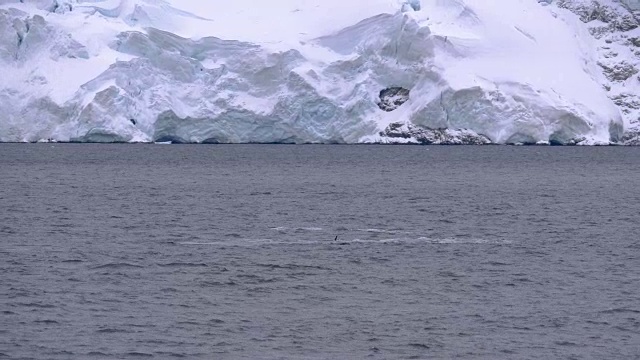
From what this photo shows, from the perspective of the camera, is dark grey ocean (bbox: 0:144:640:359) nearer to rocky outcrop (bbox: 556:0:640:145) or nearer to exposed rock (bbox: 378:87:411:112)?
exposed rock (bbox: 378:87:411:112)

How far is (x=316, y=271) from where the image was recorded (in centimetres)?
2333

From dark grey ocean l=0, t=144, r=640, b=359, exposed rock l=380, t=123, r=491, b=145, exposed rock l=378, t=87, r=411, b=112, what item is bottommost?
exposed rock l=380, t=123, r=491, b=145

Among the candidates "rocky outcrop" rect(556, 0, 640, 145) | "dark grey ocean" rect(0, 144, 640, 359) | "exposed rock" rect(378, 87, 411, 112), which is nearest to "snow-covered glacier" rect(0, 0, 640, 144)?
"exposed rock" rect(378, 87, 411, 112)

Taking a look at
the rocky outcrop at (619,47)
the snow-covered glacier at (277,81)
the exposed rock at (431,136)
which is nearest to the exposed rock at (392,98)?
the snow-covered glacier at (277,81)

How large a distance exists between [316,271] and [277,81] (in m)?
42.9

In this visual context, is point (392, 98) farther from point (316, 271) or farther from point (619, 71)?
point (316, 271)

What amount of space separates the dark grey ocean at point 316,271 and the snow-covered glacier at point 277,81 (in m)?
16.4

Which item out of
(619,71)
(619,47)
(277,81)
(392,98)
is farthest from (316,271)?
(619,47)

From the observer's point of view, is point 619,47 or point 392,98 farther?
point 619,47

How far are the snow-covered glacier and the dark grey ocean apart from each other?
1639 centimetres

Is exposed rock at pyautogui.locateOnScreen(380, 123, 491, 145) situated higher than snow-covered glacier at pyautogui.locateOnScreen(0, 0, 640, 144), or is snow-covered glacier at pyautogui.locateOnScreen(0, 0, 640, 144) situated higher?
snow-covered glacier at pyautogui.locateOnScreen(0, 0, 640, 144)

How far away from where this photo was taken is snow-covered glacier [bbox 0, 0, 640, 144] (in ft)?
207

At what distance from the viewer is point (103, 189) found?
4397 centimetres

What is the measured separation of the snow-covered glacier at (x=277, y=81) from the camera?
207ft
